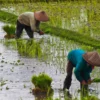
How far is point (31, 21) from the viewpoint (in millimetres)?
12008

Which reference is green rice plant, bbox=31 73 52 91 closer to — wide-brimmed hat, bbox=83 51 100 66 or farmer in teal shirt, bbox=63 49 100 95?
farmer in teal shirt, bbox=63 49 100 95

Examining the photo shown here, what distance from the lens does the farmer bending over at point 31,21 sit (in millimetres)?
11508

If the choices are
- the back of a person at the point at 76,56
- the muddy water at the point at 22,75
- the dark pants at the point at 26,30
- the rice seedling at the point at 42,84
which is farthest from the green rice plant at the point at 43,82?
the dark pants at the point at 26,30

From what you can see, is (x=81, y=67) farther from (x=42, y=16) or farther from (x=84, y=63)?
(x=42, y=16)

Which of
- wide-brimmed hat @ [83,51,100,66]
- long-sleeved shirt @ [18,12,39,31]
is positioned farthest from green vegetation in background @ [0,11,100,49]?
wide-brimmed hat @ [83,51,100,66]

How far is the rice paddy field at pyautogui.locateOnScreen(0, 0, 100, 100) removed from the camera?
26.9 ft

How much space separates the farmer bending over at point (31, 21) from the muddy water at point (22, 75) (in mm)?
797

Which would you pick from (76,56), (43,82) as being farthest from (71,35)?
(76,56)

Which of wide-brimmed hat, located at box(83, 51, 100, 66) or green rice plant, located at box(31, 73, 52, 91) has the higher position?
wide-brimmed hat, located at box(83, 51, 100, 66)

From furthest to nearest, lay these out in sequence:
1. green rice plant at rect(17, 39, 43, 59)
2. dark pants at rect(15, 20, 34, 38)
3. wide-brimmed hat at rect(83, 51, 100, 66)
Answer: dark pants at rect(15, 20, 34, 38) < green rice plant at rect(17, 39, 43, 59) < wide-brimmed hat at rect(83, 51, 100, 66)

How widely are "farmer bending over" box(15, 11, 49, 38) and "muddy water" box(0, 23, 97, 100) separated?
797mm

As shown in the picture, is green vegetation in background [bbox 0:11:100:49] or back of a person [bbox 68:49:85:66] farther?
green vegetation in background [bbox 0:11:100:49]

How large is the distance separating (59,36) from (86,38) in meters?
1.08

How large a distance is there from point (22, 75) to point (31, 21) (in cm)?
300
